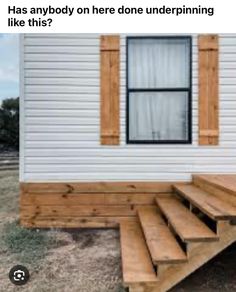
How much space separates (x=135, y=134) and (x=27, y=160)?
4.88 feet

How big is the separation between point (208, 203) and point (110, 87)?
2284mm

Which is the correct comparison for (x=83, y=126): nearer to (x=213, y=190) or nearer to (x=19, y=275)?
(x=213, y=190)

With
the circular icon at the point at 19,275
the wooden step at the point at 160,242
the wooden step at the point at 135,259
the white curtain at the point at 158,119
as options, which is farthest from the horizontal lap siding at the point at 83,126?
the circular icon at the point at 19,275

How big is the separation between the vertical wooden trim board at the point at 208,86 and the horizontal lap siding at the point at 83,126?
0.23ft

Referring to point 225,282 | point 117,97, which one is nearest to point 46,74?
point 117,97

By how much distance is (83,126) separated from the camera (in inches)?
235

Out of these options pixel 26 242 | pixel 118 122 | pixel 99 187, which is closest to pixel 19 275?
pixel 26 242

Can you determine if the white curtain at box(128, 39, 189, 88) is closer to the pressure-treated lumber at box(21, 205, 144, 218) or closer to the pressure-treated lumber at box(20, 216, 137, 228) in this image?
the pressure-treated lumber at box(21, 205, 144, 218)

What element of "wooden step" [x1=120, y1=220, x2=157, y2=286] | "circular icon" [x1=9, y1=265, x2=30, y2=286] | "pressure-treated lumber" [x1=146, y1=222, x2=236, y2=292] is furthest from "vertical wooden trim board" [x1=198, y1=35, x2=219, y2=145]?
"circular icon" [x1=9, y1=265, x2=30, y2=286]

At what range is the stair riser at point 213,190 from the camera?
419cm

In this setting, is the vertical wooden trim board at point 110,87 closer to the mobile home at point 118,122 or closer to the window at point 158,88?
the mobile home at point 118,122

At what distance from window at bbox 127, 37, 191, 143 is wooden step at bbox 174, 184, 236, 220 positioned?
0.83 meters
